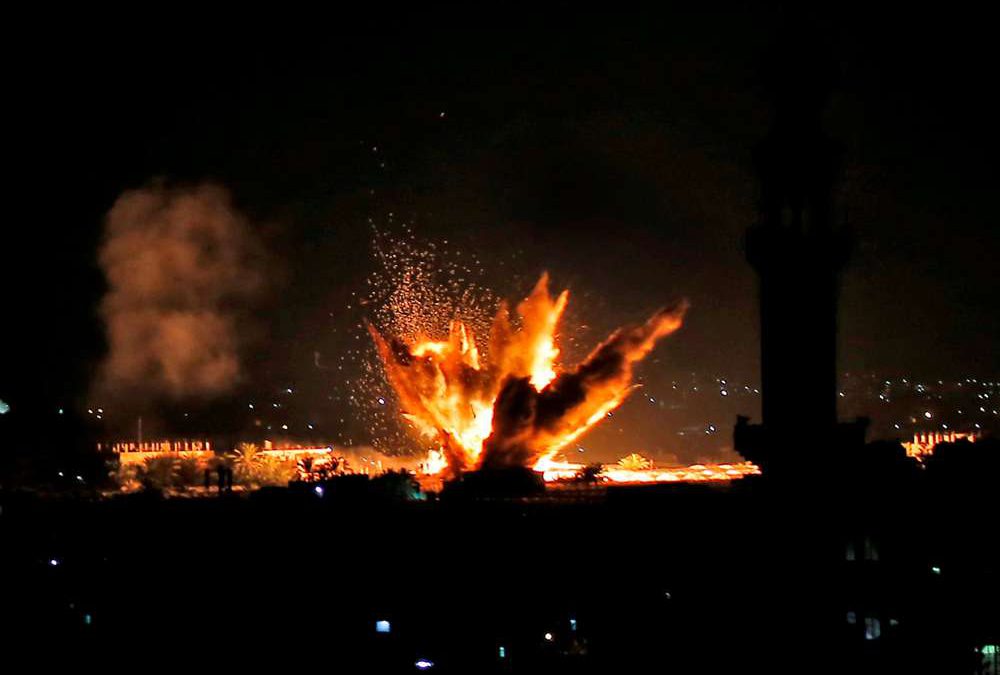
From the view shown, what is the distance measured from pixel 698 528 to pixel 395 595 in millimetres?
7894

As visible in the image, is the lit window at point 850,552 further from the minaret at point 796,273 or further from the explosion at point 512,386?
the explosion at point 512,386

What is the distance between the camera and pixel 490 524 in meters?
39.1

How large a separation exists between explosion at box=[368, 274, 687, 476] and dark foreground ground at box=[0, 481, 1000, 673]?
699cm

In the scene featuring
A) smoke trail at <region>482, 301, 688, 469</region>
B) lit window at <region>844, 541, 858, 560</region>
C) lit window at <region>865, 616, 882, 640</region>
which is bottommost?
lit window at <region>865, 616, 882, 640</region>

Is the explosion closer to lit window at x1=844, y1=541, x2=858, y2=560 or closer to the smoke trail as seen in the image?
the smoke trail

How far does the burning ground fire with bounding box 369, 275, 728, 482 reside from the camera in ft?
156

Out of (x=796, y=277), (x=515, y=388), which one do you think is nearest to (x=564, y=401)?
(x=515, y=388)

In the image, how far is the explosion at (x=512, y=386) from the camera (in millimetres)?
47656

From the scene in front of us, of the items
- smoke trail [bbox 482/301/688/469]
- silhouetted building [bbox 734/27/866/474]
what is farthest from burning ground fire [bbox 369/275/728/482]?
silhouetted building [bbox 734/27/866/474]

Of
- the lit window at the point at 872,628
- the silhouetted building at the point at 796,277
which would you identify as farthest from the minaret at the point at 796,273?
the lit window at the point at 872,628

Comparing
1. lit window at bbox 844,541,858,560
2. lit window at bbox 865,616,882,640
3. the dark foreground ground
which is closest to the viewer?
the dark foreground ground

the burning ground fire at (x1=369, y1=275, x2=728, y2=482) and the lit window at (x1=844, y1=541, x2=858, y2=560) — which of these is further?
the burning ground fire at (x1=369, y1=275, x2=728, y2=482)

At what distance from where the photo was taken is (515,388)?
47.5m

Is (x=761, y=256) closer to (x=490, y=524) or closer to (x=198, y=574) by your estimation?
(x=490, y=524)
